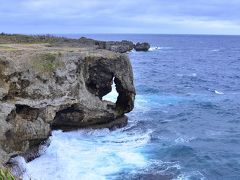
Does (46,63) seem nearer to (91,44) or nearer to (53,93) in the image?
(53,93)

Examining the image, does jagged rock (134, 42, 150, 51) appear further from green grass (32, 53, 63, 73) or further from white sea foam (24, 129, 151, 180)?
green grass (32, 53, 63, 73)

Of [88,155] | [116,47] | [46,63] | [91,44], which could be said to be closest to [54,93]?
[46,63]

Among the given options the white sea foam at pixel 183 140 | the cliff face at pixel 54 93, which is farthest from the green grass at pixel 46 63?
the white sea foam at pixel 183 140

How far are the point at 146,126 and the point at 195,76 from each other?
42279mm

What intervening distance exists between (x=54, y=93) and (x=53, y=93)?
0.11m

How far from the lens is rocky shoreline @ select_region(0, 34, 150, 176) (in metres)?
28.8

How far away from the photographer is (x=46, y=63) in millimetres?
33562

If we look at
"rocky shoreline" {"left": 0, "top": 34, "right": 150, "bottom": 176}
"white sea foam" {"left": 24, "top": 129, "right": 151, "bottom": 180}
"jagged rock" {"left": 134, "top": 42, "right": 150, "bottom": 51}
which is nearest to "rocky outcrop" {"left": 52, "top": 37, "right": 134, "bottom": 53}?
"jagged rock" {"left": 134, "top": 42, "right": 150, "bottom": 51}

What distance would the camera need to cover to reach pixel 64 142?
34469 millimetres

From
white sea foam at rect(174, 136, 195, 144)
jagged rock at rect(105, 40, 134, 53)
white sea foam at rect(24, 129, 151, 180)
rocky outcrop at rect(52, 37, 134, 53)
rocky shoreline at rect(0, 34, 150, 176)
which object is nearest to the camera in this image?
white sea foam at rect(24, 129, 151, 180)

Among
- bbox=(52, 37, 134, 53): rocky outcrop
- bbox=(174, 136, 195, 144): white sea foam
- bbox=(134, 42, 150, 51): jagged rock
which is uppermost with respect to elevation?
bbox=(52, 37, 134, 53): rocky outcrop

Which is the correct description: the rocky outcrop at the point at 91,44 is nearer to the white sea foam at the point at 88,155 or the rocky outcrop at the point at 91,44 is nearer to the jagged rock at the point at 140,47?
the jagged rock at the point at 140,47

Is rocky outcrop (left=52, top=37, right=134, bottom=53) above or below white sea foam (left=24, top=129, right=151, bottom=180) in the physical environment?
above

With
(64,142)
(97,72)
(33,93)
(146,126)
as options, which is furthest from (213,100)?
(33,93)
